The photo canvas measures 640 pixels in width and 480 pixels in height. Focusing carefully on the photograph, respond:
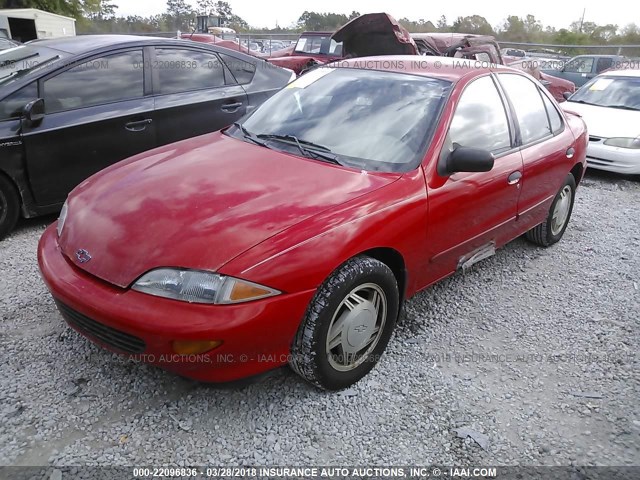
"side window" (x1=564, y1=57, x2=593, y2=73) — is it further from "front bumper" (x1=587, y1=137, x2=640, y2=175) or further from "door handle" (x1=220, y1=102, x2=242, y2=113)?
"door handle" (x1=220, y1=102, x2=242, y2=113)

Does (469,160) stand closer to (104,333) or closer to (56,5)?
(104,333)

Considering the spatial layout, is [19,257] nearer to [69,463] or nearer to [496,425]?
[69,463]

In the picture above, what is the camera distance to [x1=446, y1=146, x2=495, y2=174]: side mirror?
267 cm

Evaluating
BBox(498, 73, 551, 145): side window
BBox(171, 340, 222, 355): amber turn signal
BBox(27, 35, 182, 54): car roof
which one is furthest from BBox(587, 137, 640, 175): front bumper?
BBox(171, 340, 222, 355): amber turn signal

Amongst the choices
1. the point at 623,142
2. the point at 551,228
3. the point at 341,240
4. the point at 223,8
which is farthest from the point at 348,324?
the point at 223,8

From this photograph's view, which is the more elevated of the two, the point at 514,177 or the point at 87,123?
the point at 87,123

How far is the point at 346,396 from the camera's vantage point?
244cm

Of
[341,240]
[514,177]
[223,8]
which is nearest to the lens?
[341,240]

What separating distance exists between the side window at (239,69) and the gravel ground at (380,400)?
270cm

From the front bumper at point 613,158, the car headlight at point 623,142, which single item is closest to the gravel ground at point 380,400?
the front bumper at point 613,158

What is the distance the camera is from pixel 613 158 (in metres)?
6.62

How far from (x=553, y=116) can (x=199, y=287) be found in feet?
11.1

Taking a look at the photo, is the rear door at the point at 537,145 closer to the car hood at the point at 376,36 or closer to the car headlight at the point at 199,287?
the car headlight at the point at 199,287

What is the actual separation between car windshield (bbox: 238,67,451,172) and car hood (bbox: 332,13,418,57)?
5.68 meters
